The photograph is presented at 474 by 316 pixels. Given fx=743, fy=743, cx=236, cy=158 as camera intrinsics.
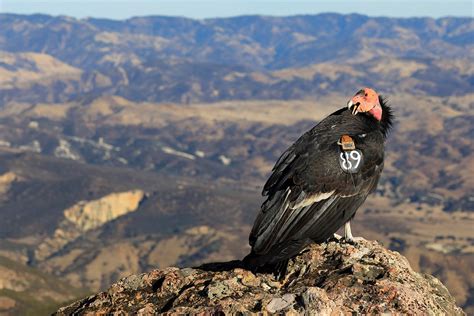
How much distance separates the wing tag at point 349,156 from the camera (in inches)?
611

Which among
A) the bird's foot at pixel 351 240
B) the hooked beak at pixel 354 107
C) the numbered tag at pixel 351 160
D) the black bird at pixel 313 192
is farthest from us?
the hooked beak at pixel 354 107

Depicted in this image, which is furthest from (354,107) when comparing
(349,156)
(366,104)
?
(349,156)

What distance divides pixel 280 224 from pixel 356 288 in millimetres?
2085

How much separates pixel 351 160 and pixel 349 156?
10cm

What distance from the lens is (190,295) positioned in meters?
14.9

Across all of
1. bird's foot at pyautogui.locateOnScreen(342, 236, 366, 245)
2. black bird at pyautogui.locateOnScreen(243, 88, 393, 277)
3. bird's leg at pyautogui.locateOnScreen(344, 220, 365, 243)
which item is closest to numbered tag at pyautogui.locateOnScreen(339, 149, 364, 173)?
black bird at pyautogui.locateOnScreen(243, 88, 393, 277)

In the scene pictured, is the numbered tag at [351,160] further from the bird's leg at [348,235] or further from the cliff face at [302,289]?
the cliff face at [302,289]

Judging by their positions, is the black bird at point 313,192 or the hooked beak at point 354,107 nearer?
the black bird at point 313,192

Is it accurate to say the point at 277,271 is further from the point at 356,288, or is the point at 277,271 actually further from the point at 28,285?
the point at 28,285

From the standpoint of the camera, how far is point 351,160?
15.6 meters

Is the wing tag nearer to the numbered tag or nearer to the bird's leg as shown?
the numbered tag

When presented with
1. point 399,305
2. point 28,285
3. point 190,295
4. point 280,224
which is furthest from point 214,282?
point 28,285

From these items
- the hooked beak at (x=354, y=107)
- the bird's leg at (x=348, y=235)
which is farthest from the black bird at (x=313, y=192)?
the hooked beak at (x=354, y=107)

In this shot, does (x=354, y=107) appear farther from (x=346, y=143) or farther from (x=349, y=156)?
(x=349, y=156)
